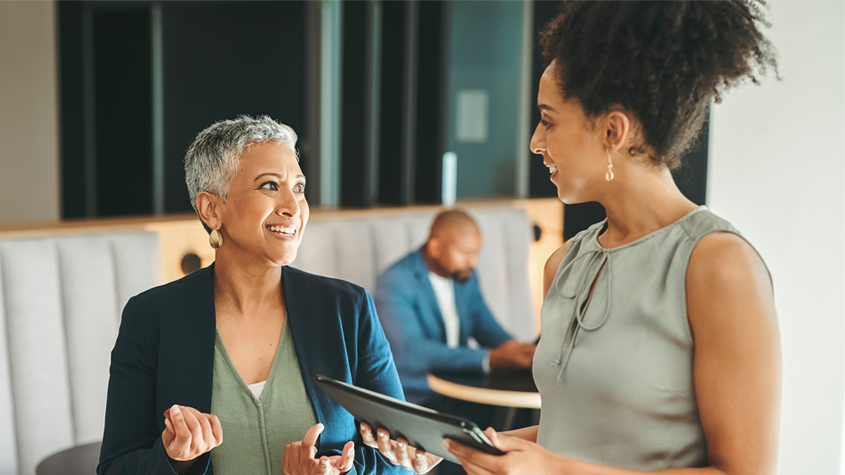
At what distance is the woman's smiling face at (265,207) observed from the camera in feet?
3.29

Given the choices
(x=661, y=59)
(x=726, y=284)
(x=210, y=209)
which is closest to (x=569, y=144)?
(x=661, y=59)

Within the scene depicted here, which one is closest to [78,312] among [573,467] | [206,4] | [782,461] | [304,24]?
[573,467]

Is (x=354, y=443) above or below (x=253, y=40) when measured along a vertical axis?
below

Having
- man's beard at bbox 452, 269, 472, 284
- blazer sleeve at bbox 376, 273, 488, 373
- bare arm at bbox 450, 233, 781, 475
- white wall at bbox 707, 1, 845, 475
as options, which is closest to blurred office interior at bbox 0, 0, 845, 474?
white wall at bbox 707, 1, 845, 475

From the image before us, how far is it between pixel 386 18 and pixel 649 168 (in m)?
3.28

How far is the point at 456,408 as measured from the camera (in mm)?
3229

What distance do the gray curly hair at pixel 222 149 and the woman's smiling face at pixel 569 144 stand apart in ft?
1.26

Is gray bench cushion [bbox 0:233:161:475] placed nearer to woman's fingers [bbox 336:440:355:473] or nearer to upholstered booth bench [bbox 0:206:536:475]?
upholstered booth bench [bbox 0:206:536:475]

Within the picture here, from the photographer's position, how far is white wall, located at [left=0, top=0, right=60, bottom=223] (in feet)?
10.7

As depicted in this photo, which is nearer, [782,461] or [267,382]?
[267,382]

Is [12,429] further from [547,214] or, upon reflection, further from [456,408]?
[547,214]

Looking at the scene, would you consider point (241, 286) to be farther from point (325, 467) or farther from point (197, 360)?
point (325, 467)

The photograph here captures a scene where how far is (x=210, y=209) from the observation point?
1.02 m

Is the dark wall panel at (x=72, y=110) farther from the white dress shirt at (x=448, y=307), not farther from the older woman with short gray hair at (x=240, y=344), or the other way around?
the older woman with short gray hair at (x=240, y=344)
